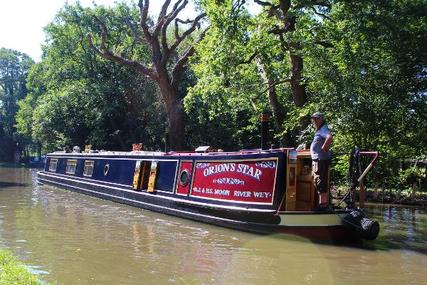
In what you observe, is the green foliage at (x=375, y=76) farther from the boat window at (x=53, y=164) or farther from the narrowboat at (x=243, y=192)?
the boat window at (x=53, y=164)

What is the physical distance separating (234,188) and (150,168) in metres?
4.29

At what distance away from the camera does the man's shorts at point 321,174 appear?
8.77m

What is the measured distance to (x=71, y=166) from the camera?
1995cm

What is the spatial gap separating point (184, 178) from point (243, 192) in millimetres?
2433

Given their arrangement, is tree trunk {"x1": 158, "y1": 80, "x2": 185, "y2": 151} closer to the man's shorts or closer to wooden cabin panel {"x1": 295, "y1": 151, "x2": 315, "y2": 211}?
wooden cabin panel {"x1": 295, "y1": 151, "x2": 315, "y2": 211}

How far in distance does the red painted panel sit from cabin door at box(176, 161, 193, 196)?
0.86 feet

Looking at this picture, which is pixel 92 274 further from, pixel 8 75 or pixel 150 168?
pixel 8 75

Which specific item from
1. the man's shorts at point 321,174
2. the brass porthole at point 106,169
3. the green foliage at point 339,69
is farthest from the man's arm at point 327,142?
the brass porthole at point 106,169

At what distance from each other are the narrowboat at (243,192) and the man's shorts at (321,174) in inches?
17.1

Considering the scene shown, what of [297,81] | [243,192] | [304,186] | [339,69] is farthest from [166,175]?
[339,69]

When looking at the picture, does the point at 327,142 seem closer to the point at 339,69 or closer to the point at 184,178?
the point at 184,178

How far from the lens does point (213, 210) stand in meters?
10.7

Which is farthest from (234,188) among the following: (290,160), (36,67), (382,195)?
(36,67)

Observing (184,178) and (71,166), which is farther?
(71,166)
